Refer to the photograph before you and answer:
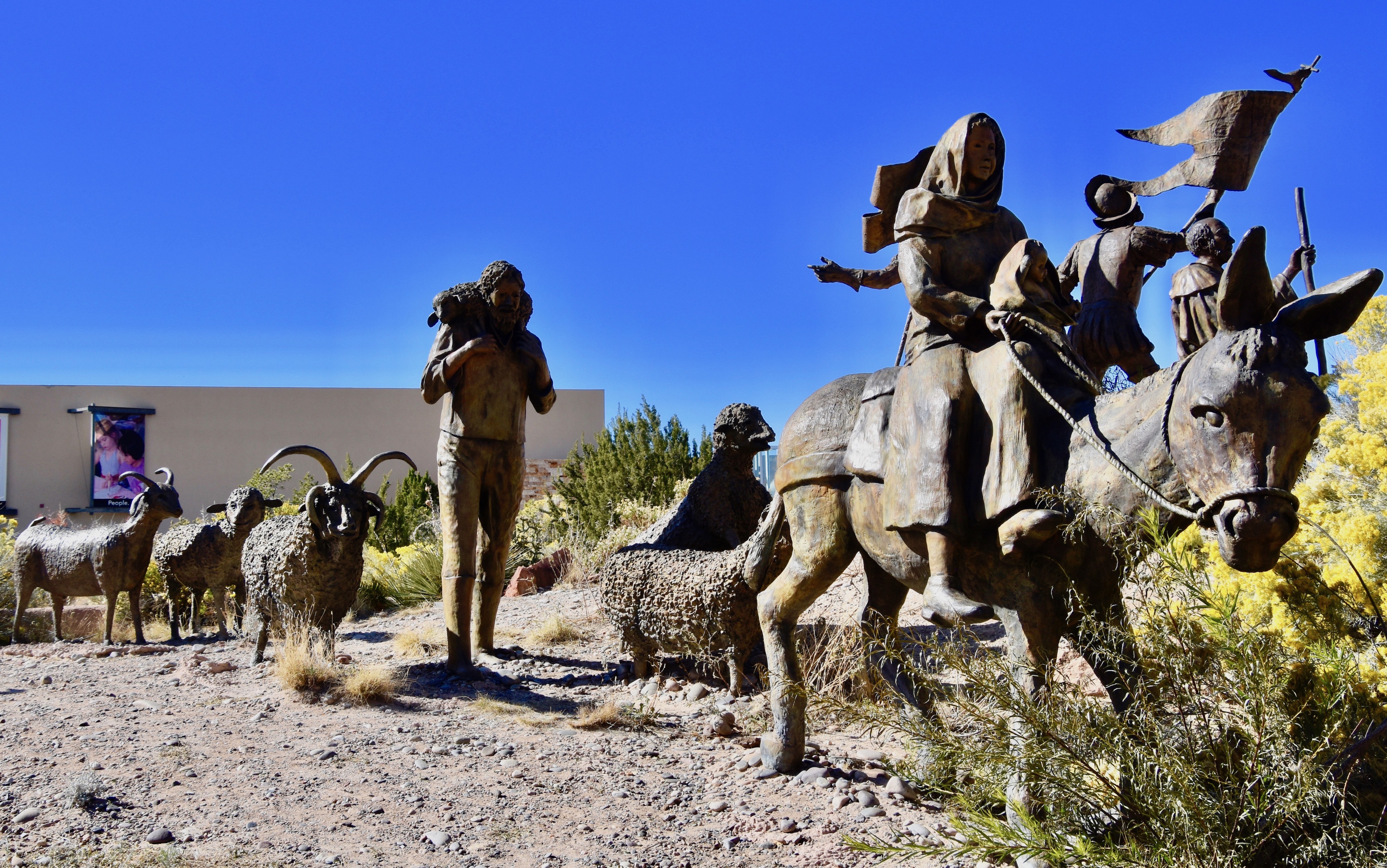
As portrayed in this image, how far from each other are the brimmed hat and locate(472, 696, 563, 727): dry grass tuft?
408 centimetres

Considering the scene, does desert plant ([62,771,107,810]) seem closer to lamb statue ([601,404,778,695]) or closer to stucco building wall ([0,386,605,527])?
lamb statue ([601,404,778,695])

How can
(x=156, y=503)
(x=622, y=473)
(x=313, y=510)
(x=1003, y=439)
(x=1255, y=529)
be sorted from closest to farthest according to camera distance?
(x=1255, y=529), (x=1003, y=439), (x=313, y=510), (x=156, y=503), (x=622, y=473)

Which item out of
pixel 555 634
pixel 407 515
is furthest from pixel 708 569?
pixel 407 515

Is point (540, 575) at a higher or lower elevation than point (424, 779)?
higher

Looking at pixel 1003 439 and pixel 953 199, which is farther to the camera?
pixel 953 199

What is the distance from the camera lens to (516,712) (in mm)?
5621

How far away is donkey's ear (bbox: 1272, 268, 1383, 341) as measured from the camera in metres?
2.52

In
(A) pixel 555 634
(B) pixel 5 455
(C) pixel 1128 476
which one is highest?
(B) pixel 5 455

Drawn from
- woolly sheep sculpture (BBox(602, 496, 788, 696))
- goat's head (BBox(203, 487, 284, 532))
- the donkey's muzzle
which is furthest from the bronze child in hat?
goat's head (BBox(203, 487, 284, 532))

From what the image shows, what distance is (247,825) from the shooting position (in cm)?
381

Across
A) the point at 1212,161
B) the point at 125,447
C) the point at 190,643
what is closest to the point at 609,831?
the point at 1212,161

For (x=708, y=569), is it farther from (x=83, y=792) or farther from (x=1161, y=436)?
(x=1161, y=436)

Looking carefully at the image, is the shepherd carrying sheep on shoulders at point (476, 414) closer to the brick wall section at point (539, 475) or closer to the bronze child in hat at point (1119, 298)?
the bronze child in hat at point (1119, 298)

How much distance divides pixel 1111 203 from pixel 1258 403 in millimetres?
3401
